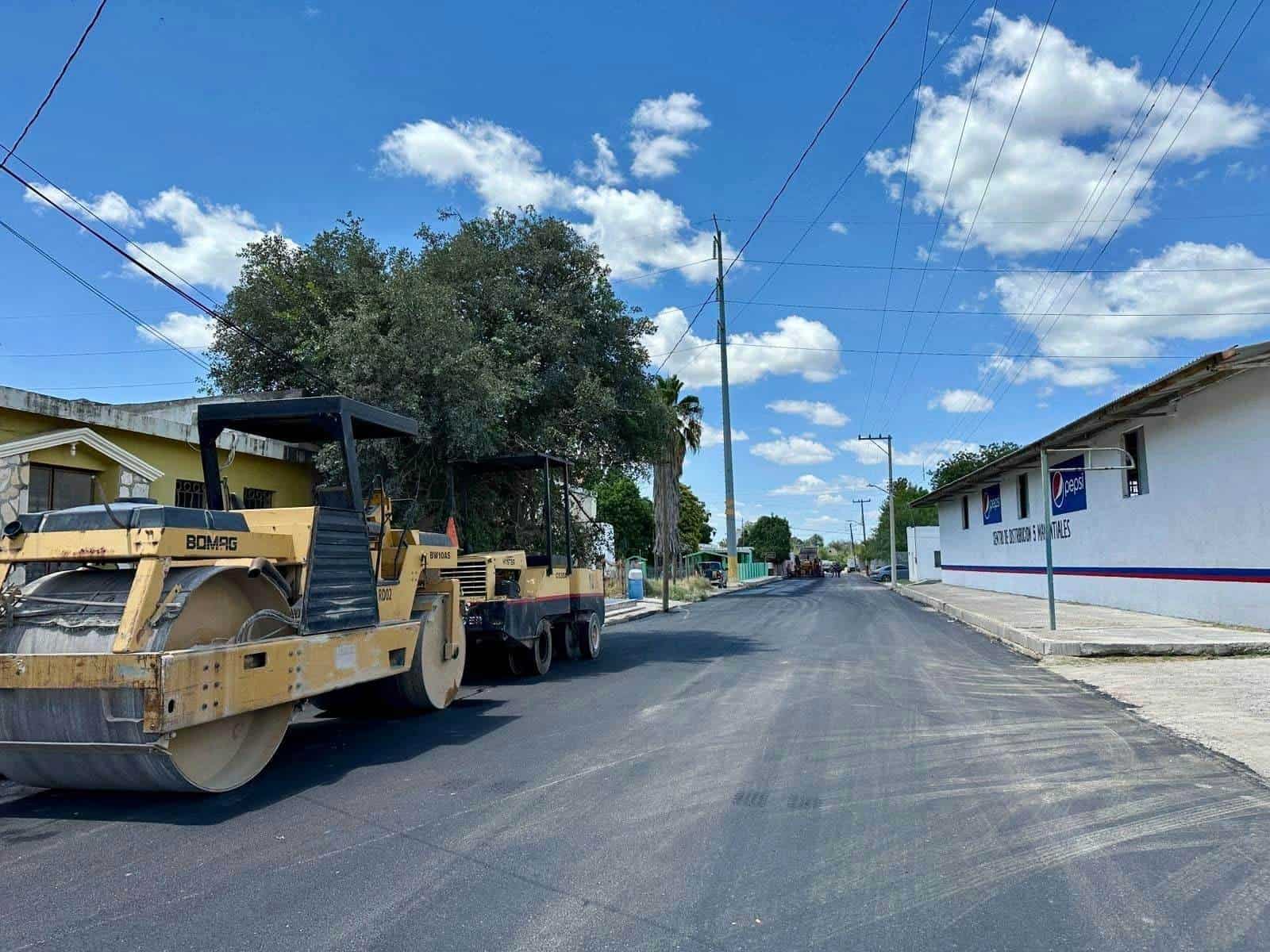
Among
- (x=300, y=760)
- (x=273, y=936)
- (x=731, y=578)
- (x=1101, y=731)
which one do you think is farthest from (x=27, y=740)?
(x=731, y=578)

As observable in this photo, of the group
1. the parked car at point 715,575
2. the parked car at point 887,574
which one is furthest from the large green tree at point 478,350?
the parked car at point 887,574

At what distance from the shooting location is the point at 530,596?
39.4ft

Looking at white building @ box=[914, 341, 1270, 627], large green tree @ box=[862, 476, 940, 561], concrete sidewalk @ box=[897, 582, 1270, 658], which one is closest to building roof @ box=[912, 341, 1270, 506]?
white building @ box=[914, 341, 1270, 627]

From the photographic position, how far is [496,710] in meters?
9.70

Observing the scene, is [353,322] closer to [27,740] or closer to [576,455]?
[576,455]

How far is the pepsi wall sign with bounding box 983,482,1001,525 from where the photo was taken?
110 ft

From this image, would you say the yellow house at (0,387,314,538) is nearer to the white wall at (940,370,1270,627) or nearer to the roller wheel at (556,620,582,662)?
the roller wheel at (556,620,582,662)

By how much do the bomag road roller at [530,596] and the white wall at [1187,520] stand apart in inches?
420

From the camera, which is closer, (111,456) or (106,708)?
(106,708)

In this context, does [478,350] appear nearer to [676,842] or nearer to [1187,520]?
[676,842]

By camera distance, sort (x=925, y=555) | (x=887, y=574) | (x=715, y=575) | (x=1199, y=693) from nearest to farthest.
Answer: (x=1199, y=693) → (x=715, y=575) → (x=925, y=555) → (x=887, y=574)

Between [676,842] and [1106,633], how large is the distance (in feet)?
41.1

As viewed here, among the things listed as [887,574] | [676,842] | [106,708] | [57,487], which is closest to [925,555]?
[887,574]

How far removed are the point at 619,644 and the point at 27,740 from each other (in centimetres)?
1219
